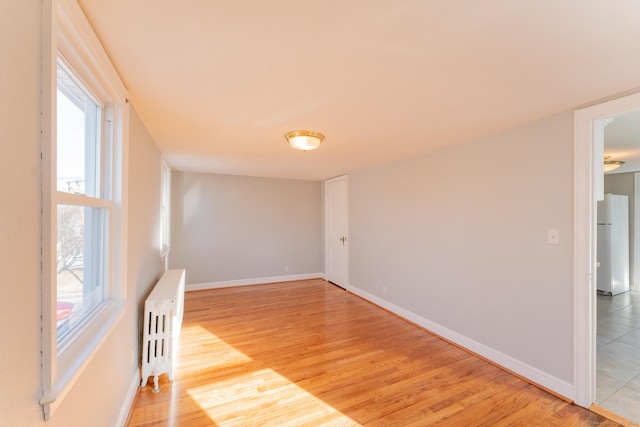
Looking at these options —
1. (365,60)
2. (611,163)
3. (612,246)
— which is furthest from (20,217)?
(612,246)

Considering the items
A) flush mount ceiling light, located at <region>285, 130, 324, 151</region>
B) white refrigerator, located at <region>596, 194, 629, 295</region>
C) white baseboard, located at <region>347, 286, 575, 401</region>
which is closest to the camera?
white baseboard, located at <region>347, 286, 575, 401</region>

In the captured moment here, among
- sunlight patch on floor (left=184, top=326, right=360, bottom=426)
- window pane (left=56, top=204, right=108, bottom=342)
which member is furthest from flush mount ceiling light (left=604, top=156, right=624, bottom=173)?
window pane (left=56, top=204, right=108, bottom=342)

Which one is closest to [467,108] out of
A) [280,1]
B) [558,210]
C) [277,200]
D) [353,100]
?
[353,100]

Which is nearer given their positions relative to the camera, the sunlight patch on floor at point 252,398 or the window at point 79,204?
the window at point 79,204

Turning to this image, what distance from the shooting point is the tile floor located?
1.95 meters

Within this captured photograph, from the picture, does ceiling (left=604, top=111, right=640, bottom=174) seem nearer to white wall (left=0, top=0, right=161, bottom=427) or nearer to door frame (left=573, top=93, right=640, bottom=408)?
door frame (left=573, top=93, right=640, bottom=408)

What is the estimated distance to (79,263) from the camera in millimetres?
1312

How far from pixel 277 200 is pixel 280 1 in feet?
15.2

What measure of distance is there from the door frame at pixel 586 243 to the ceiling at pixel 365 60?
0.78 feet

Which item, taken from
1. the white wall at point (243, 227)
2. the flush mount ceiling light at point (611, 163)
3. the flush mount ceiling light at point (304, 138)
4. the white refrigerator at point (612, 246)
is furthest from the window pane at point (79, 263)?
the white refrigerator at point (612, 246)

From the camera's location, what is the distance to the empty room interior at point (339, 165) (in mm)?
886

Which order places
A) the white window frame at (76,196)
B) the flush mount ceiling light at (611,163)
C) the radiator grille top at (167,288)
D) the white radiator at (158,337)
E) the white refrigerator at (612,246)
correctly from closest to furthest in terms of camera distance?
the white window frame at (76,196) < the white radiator at (158,337) < the radiator grille top at (167,288) < the flush mount ceiling light at (611,163) < the white refrigerator at (612,246)

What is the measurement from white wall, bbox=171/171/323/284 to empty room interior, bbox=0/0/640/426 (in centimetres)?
91

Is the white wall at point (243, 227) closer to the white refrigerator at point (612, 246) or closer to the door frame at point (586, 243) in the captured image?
the door frame at point (586, 243)
